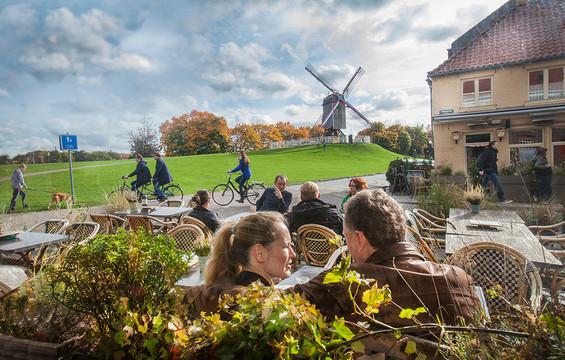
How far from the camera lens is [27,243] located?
297 cm

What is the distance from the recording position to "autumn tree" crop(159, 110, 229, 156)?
11.7m

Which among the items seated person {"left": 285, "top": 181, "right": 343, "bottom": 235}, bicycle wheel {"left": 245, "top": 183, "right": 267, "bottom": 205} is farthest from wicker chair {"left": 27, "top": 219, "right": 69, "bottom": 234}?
bicycle wheel {"left": 245, "top": 183, "right": 267, "bottom": 205}

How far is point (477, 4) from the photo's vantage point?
6.23 m

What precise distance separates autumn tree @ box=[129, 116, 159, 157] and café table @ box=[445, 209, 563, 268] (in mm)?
10116

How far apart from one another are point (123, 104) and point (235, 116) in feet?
12.1

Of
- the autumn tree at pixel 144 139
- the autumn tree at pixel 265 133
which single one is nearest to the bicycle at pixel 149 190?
the autumn tree at pixel 144 139

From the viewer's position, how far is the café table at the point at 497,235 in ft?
6.86

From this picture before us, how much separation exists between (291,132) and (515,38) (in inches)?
533

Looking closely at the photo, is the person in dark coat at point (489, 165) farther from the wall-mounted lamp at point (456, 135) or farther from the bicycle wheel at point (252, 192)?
the bicycle wheel at point (252, 192)

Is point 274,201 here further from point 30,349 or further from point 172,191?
point 172,191

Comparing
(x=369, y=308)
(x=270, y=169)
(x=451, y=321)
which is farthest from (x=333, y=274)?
(x=270, y=169)

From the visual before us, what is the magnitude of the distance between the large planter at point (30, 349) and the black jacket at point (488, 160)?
8110mm

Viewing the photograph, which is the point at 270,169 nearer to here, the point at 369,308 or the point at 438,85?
the point at 438,85

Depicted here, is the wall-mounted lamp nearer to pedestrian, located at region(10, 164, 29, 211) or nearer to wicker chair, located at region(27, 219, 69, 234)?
wicker chair, located at region(27, 219, 69, 234)
